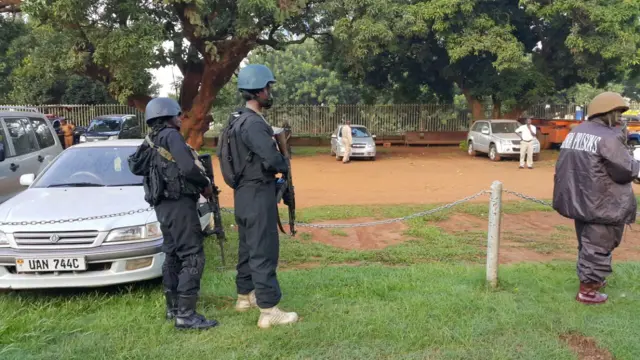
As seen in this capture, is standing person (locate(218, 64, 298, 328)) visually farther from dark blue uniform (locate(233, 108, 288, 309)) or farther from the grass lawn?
the grass lawn

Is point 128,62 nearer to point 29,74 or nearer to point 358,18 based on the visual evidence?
point 29,74

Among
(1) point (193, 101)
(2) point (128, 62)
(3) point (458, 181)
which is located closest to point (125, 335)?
(3) point (458, 181)

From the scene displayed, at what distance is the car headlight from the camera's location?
4.74 m

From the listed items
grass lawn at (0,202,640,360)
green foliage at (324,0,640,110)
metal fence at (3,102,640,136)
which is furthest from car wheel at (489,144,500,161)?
grass lawn at (0,202,640,360)

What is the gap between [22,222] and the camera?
4.72 meters

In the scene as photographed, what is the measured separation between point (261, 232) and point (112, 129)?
18.8m

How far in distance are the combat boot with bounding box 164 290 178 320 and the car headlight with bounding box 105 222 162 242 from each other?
812 millimetres

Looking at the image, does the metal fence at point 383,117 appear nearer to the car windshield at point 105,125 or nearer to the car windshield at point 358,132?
the car windshield at point 358,132

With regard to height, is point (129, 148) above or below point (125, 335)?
above

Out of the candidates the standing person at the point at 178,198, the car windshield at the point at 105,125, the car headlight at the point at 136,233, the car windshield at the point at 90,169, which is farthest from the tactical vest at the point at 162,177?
the car windshield at the point at 105,125

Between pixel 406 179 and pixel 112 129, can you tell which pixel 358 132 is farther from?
pixel 112 129

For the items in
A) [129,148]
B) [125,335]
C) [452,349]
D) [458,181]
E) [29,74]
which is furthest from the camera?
[29,74]

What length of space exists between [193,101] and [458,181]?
1167cm

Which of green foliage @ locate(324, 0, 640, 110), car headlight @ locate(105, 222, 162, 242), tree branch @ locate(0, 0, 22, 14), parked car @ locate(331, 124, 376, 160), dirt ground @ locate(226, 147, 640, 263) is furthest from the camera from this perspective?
parked car @ locate(331, 124, 376, 160)
